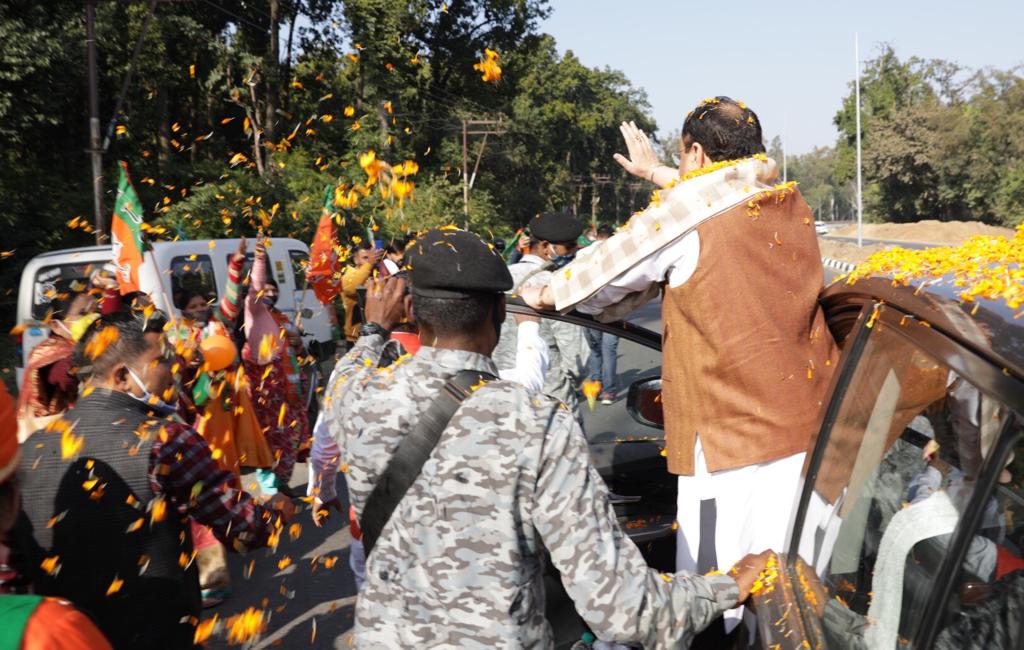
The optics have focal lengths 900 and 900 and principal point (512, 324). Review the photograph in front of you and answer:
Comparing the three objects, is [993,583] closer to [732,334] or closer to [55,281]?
[732,334]

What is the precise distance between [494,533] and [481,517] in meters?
0.05

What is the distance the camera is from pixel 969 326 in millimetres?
1565

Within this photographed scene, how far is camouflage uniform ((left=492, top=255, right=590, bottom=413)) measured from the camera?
421cm

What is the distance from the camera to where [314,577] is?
570 cm

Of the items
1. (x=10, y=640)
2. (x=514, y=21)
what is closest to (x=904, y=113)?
(x=514, y=21)

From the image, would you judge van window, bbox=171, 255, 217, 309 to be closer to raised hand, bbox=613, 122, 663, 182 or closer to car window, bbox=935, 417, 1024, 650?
raised hand, bbox=613, 122, 663, 182

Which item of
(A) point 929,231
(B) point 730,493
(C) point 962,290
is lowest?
(A) point 929,231

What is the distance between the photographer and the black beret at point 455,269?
214 centimetres

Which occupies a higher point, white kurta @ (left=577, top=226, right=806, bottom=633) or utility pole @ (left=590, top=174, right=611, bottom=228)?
utility pole @ (left=590, top=174, right=611, bottom=228)

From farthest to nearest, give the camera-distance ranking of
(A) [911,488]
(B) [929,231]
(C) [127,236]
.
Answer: (B) [929,231], (C) [127,236], (A) [911,488]

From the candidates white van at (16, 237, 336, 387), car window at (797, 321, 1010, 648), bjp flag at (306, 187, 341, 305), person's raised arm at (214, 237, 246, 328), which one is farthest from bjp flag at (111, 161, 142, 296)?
car window at (797, 321, 1010, 648)

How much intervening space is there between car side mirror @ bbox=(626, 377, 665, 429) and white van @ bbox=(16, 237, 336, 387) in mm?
4119

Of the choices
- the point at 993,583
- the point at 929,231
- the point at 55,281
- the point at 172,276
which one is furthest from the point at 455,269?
the point at 929,231

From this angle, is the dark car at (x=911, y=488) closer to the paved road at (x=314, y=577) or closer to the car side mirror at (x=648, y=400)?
the car side mirror at (x=648, y=400)
